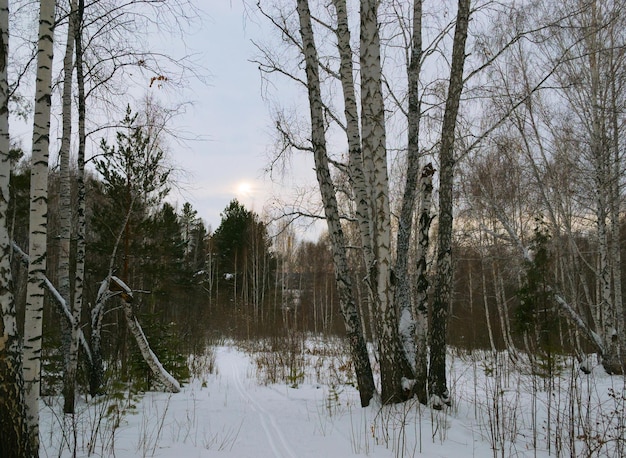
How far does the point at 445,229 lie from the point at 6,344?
Answer: 4.81m

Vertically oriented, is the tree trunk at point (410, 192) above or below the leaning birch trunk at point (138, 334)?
above

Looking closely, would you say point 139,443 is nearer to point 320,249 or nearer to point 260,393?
point 260,393

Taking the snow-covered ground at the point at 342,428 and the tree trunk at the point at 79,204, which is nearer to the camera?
the snow-covered ground at the point at 342,428

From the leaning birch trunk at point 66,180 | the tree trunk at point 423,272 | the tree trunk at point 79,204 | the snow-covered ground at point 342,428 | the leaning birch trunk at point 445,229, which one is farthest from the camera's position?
the leaning birch trunk at point 66,180

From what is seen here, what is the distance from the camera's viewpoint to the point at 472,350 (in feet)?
48.5

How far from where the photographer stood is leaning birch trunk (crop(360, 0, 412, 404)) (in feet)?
16.6

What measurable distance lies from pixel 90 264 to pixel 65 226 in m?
6.24

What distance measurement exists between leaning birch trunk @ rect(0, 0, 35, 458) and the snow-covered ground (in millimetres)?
638

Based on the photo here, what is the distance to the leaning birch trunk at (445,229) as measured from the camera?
5.20 m

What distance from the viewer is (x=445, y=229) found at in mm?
5340

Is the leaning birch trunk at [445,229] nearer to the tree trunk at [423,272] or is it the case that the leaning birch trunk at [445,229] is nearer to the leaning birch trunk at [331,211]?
the tree trunk at [423,272]

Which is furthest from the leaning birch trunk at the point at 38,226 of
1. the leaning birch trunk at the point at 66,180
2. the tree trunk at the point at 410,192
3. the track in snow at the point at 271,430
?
the tree trunk at the point at 410,192

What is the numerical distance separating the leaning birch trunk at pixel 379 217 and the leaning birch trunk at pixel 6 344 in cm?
376

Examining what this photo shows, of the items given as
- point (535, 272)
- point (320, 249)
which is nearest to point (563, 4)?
point (535, 272)
